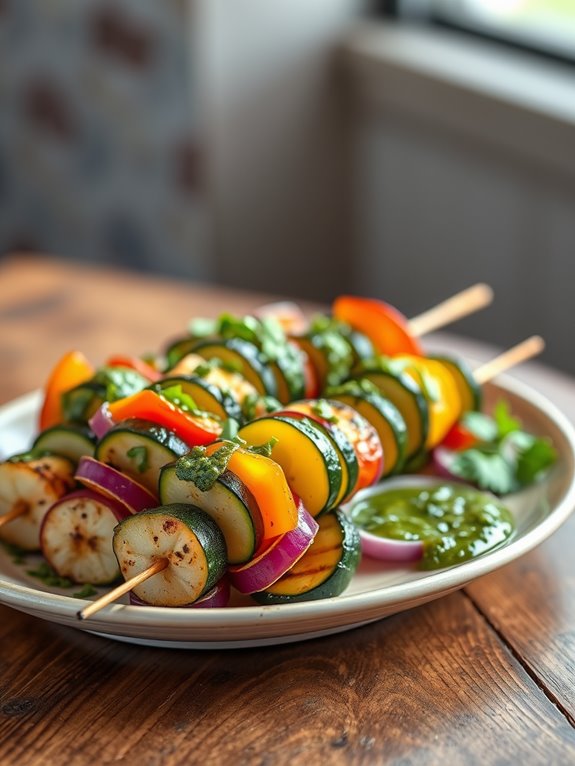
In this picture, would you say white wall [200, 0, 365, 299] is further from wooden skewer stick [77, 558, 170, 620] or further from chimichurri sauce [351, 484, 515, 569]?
wooden skewer stick [77, 558, 170, 620]

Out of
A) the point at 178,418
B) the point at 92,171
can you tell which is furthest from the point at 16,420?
the point at 92,171

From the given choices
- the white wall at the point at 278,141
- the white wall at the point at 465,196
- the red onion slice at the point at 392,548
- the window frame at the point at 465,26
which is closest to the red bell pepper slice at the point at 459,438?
the red onion slice at the point at 392,548

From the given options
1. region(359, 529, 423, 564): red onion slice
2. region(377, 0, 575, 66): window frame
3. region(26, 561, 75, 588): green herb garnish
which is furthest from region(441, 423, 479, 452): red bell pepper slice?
region(377, 0, 575, 66): window frame

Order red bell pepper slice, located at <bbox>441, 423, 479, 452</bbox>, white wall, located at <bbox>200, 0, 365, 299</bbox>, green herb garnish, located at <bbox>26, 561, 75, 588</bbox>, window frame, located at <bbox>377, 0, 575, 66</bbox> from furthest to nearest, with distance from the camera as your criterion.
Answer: white wall, located at <bbox>200, 0, 365, 299</bbox> < window frame, located at <bbox>377, 0, 575, 66</bbox> < red bell pepper slice, located at <bbox>441, 423, 479, 452</bbox> < green herb garnish, located at <bbox>26, 561, 75, 588</bbox>

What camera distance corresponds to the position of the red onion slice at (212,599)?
115cm

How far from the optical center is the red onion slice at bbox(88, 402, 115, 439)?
1.30 m

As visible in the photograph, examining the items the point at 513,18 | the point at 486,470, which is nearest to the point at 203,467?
the point at 486,470

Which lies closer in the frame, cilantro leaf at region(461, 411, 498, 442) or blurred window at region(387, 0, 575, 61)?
cilantro leaf at region(461, 411, 498, 442)

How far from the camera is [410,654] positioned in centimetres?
121

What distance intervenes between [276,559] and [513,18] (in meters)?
2.56

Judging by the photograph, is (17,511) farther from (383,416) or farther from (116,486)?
(383,416)

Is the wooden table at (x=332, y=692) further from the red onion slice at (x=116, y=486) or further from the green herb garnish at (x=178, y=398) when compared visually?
the green herb garnish at (x=178, y=398)

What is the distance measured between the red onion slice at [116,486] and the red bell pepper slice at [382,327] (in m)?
0.59

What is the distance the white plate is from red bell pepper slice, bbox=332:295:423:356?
40 cm
